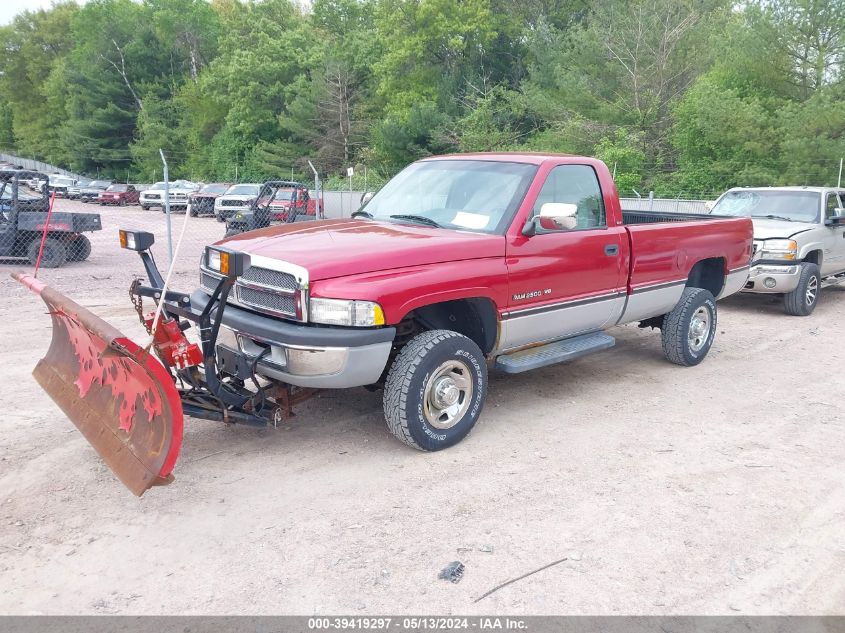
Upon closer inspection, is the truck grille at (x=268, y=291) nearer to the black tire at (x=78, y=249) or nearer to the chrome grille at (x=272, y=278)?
the chrome grille at (x=272, y=278)

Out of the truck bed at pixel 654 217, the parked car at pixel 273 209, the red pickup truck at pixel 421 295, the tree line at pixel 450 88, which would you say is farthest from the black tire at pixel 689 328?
the tree line at pixel 450 88

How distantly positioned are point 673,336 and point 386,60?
38931 millimetres

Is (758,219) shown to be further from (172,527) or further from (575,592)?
(172,527)

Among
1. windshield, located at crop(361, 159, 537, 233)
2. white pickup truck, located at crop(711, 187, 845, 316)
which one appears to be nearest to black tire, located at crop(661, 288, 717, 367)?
windshield, located at crop(361, 159, 537, 233)

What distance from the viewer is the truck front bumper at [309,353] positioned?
13.6 ft

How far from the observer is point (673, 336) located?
6.84 m

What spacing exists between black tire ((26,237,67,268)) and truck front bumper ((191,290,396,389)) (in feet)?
36.1

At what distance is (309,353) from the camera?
4.14 m

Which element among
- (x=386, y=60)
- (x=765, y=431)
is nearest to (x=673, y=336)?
(x=765, y=431)

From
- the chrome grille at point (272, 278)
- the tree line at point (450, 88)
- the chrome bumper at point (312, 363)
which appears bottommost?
the chrome bumper at point (312, 363)

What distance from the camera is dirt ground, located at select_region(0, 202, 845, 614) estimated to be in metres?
3.21

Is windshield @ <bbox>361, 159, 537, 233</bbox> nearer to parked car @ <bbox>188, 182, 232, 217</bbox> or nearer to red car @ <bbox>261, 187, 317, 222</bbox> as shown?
red car @ <bbox>261, 187, 317, 222</bbox>

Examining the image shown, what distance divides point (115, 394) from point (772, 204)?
10045 millimetres

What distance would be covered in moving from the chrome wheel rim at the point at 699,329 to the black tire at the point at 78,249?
12527 mm
